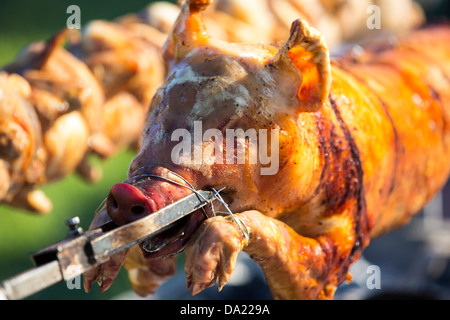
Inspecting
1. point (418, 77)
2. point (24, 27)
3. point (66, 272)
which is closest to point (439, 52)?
point (418, 77)

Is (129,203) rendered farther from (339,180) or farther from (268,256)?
(339,180)

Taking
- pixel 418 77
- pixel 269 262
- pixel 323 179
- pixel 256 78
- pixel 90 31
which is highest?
pixel 90 31

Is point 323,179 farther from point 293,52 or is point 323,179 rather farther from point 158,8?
point 158,8
